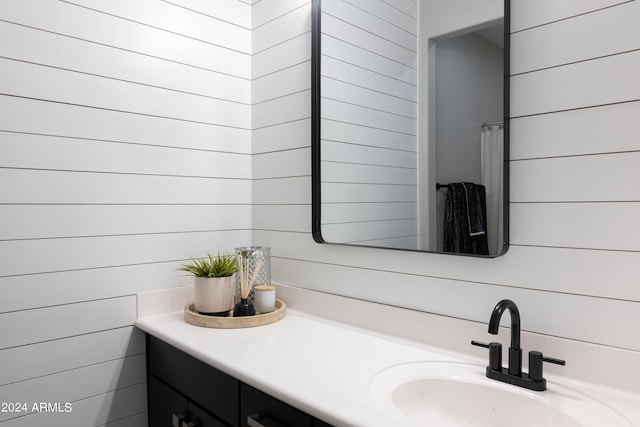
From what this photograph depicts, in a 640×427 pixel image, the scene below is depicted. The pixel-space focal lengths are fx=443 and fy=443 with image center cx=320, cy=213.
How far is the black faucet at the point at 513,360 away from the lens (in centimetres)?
98

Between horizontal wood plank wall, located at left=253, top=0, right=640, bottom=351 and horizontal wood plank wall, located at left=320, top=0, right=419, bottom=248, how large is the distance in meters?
0.23

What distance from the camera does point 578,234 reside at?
1010mm

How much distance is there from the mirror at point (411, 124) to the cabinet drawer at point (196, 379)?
0.60 metres

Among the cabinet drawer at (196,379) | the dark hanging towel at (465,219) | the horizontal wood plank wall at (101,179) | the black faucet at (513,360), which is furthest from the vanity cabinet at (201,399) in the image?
the dark hanging towel at (465,219)

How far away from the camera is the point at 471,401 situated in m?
1.04

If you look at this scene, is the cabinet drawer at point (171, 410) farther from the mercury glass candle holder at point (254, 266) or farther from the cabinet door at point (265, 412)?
the mercury glass candle holder at point (254, 266)

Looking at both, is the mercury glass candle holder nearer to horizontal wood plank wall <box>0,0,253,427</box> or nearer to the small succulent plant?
the small succulent plant

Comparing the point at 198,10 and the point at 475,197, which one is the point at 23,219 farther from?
the point at 475,197

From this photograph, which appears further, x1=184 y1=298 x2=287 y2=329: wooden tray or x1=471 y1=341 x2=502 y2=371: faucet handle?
x1=184 y1=298 x2=287 y2=329: wooden tray

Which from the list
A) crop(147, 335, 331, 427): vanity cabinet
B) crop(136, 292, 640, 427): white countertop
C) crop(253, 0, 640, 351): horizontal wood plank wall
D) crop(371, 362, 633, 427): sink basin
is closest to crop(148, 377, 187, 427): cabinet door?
crop(147, 335, 331, 427): vanity cabinet

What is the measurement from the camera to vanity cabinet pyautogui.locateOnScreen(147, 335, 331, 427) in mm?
1036

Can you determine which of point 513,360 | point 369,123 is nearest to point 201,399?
point 513,360

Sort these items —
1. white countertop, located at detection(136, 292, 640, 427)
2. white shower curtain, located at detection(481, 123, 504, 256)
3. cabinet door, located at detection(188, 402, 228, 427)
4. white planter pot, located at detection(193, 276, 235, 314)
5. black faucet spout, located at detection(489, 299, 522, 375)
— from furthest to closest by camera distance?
white planter pot, located at detection(193, 276, 235, 314) < cabinet door, located at detection(188, 402, 228, 427) < white shower curtain, located at detection(481, 123, 504, 256) < black faucet spout, located at detection(489, 299, 522, 375) < white countertop, located at detection(136, 292, 640, 427)

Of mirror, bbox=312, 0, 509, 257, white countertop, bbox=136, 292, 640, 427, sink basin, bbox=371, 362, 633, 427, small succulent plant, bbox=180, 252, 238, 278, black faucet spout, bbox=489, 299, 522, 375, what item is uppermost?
mirror, bbox=312, 0, 509, 257
